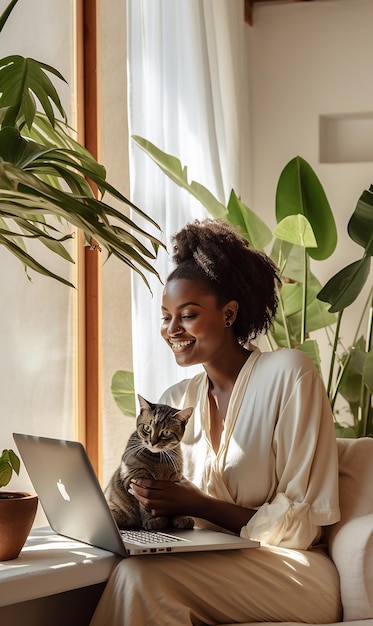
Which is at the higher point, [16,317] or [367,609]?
[16,317]

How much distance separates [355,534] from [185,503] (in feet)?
1.20

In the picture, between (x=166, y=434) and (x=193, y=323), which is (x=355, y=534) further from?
(x=193, y=323)

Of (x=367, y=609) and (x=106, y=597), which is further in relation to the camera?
(x=367, y=609)

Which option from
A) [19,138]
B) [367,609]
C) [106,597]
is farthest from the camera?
[367,609]

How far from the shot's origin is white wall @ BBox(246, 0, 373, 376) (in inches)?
177

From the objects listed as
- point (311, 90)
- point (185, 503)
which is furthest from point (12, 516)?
point (311, 90)

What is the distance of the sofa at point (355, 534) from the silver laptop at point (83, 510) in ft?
0.74

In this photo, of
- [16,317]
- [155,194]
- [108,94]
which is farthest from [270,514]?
[108,94]

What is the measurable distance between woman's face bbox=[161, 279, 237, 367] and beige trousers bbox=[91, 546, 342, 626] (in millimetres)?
529

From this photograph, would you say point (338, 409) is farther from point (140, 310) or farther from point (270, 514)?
point (270, 514)

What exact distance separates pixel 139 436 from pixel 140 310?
1.35m

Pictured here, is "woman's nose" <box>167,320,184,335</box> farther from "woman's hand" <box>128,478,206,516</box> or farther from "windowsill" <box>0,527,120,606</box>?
"windowsill" <box>0,527,120,606</box>

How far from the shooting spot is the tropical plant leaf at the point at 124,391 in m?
3.53

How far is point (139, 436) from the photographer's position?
6.49ft
